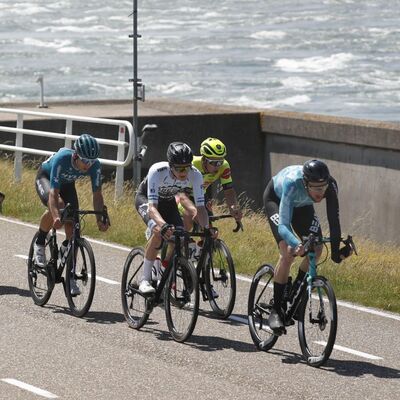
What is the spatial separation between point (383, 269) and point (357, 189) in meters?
8.15

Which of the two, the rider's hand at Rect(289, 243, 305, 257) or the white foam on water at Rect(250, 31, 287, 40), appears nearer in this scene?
the rider's hand at Rect(289, 243, 305, 257)

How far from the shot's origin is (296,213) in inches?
416

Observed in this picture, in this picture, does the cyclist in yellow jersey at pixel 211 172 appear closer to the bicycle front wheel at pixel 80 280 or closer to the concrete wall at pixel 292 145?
the bicycle front wheel at pixel 80 280

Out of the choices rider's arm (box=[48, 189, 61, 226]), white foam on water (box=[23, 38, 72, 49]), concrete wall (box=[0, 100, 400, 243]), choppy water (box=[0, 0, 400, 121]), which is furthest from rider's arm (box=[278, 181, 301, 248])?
white foam on water (box=[23, 38, 72, 49])

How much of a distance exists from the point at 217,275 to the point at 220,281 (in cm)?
7

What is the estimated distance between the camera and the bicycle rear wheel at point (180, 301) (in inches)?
416

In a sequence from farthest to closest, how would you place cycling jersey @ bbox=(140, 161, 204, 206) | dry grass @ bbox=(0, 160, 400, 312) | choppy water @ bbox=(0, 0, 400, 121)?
1. choppy water @ bbox=(0, 0, 400, 121)
2. dry grass @ bbox=(0, 160, 400, 312)
3. cycling jersey @ bbox=(140, 161, 204, 206)

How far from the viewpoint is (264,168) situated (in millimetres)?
25359

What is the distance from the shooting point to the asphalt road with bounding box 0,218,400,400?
9.15 meters

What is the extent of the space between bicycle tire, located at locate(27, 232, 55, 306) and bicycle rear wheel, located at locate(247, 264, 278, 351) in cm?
223

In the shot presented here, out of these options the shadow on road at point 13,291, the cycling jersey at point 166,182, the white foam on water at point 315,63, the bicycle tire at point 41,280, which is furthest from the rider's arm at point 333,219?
the white foam on water at point 315,63

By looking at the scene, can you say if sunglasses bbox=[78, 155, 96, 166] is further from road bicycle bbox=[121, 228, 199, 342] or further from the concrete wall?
the concrete wall

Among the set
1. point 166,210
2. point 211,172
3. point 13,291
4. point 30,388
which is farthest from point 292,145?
point 30,388

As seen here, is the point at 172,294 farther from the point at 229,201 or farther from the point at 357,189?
the point at 357,189
